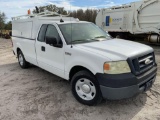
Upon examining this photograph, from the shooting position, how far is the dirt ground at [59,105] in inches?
145

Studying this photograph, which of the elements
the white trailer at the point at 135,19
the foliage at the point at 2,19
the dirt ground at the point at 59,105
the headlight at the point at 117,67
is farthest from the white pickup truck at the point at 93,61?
the foliage at the point at 2,19

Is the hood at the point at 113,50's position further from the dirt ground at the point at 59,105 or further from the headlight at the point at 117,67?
the dirt ground at the point at 59,105

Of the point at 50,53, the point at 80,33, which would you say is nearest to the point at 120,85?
the point at 80,33

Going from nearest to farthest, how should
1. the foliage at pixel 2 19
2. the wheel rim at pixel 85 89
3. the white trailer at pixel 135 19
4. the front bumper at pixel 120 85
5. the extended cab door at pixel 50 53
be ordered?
the front bumper at pixel 120 85 < the wheel rim at pixel 85 89 < the extended cab door at pixel 50 53 < the white trailer at pixel 135 19 < the foliage at pixel 2 19

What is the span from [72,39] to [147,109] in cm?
223

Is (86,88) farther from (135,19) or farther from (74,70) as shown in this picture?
(135,19)

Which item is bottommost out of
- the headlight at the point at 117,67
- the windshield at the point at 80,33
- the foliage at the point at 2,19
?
the headlight at the point at 117,67

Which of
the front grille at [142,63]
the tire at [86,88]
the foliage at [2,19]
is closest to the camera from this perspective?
the front grille at [142,63]

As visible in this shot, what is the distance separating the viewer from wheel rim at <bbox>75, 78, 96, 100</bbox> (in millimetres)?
3951

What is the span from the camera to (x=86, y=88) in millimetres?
4016

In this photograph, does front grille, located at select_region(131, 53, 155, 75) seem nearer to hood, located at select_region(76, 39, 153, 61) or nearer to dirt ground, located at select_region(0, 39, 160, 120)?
hood, located at select_region(76, 39, 153, 61)

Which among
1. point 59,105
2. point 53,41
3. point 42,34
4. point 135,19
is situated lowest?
point 59,105

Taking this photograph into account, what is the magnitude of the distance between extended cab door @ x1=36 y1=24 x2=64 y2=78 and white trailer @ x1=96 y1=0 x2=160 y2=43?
29.7 ft

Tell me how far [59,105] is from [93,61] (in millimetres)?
1280
